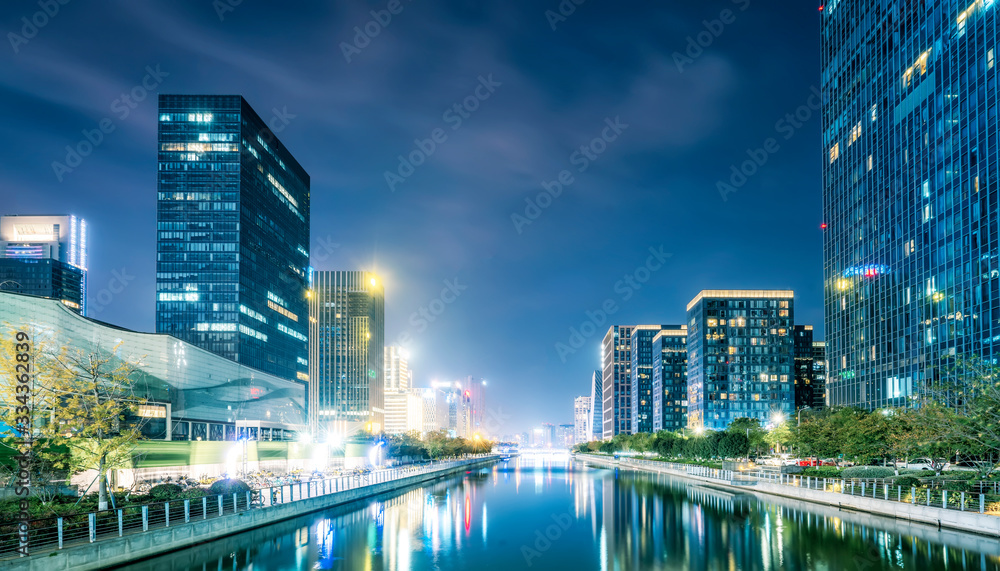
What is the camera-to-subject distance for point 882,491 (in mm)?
49000

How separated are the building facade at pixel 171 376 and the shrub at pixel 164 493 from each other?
29.6 ft

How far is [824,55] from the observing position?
141500 millimetres

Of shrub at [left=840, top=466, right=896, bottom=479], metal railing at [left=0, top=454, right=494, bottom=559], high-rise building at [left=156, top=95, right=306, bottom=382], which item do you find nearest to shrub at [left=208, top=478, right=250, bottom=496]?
metal railing at [left=0, top=454, right=494, bottom=559]

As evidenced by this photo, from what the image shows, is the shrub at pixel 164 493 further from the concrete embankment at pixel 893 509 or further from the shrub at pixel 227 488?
Answer: the concrete embankment at pixel 893 509

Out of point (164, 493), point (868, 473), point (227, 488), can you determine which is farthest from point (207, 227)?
point (868, 473)

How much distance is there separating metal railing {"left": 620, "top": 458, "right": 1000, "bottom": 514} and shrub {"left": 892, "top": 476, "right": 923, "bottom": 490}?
58cm

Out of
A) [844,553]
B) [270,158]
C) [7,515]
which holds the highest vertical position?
[270,158]

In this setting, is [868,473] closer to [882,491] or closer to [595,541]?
Result: [882,491]

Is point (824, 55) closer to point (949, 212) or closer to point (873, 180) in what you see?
point (873, 180)

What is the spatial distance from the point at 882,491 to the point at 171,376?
69.9 meters

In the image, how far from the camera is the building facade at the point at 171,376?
5750 cm

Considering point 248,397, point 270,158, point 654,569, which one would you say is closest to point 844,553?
point 654,569

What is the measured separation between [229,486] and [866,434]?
193ft

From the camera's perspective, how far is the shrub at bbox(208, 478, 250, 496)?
40.8m
